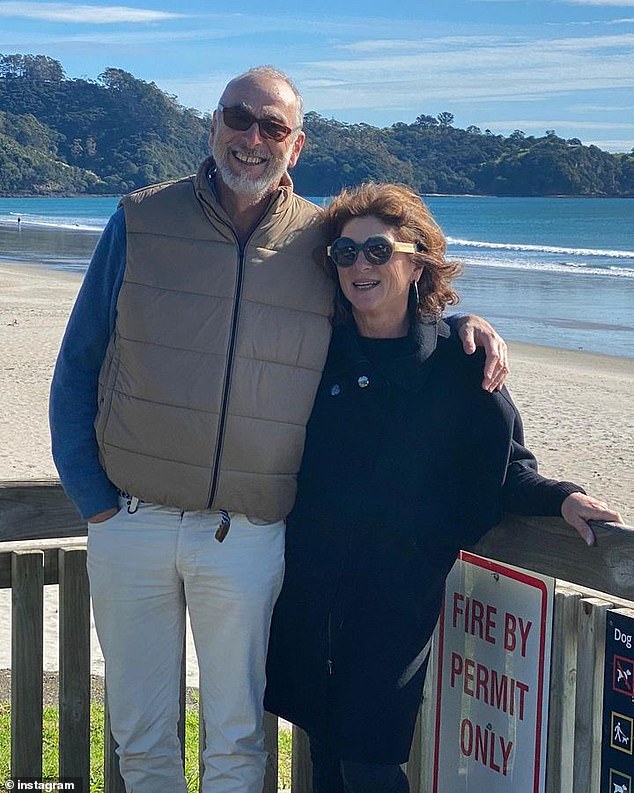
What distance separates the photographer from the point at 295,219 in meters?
3.04

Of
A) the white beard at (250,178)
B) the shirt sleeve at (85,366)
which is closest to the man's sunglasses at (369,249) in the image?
the white beard at (250,178)

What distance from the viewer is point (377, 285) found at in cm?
284

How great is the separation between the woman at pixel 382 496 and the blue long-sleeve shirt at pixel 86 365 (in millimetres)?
238

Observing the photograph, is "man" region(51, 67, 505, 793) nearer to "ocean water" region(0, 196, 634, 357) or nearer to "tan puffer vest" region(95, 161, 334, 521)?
"tan puffer vest" region(95, 161, 334, 521)

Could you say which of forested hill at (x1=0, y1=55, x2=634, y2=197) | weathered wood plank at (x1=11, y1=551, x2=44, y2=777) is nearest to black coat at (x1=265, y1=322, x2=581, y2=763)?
weathered wood plank at (x1=11, y1=551, x2=44, y2=777)

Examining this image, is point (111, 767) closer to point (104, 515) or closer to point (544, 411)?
point (104, 515)

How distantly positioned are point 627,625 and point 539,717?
349mm

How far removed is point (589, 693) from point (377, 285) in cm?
111

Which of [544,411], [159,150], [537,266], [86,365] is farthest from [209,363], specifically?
[159,150]

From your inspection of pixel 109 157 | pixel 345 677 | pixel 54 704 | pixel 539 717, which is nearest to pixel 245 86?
pixel 345 677

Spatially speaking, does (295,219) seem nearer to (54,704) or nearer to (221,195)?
(221,195)

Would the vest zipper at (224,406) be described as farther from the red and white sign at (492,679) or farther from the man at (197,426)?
the red and white sign at (492,679)

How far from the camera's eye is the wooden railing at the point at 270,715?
103 inches

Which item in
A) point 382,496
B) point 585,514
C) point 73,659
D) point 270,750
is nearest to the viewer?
point 585,514
